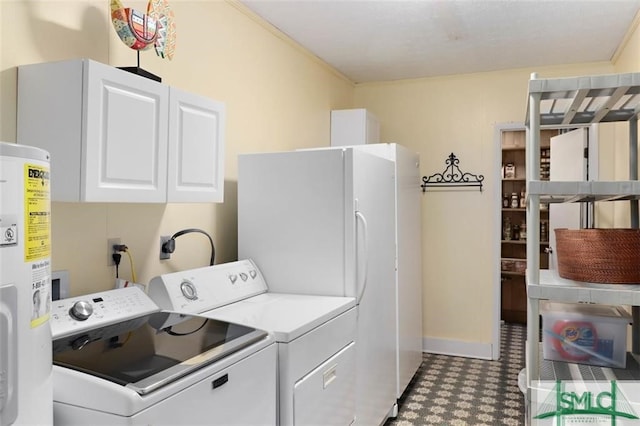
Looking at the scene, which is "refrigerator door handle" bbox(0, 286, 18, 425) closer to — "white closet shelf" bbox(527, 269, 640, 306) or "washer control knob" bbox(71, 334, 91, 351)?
"washer control knob" bbox(71, 334, 91, 351)

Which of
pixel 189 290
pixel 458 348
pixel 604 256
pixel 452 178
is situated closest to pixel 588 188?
pixel 604 256

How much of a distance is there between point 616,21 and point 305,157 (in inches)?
88.3

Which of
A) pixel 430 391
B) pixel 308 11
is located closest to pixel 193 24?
pixel 308 11

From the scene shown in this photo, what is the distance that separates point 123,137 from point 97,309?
0.63 meters

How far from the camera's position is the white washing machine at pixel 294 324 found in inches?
75.0

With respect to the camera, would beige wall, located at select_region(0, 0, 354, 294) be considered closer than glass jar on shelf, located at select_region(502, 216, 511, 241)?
Yes

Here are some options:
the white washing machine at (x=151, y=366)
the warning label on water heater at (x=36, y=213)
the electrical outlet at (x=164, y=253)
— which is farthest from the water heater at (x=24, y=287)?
the electrical outlet at (x=164, y=253)

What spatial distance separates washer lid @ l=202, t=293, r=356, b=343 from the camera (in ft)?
6.38

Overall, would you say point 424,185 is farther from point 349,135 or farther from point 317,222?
point 317,222

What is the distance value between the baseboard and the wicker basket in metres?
2.74

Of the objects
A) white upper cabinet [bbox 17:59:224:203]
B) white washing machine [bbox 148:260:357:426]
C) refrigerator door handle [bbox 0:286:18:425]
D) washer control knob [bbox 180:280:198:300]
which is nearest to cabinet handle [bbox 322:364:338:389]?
white washing machine [bbox 148:260:357:426]

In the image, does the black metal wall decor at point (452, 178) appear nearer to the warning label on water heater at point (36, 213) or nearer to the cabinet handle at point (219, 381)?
the cabinet handle at point (219, 381)

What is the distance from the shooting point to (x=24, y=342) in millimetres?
1019

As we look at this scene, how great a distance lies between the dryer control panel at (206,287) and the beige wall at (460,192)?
236 cm
